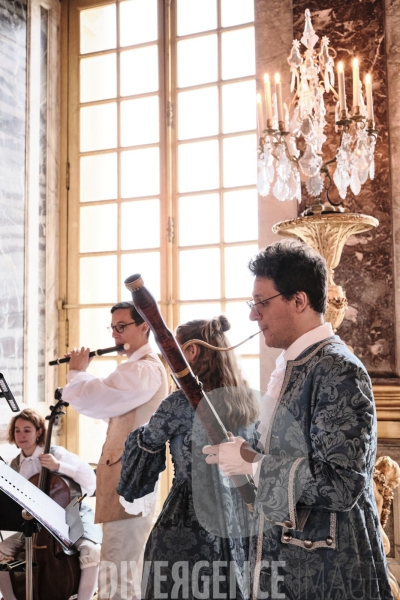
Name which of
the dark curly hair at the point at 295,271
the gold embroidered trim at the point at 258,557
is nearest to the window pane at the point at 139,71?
the dark curly hair at the point at 295,271

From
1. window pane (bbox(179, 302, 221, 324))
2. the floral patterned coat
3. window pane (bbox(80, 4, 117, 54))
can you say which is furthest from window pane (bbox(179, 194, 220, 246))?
the floral patterned coat

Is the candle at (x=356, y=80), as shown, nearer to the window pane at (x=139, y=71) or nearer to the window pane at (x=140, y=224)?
the window pane at (x=140, y=224)

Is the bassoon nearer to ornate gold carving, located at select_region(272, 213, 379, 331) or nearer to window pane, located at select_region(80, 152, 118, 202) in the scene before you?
ornate gold carving, located at select_region(272, 213, 379, 331)

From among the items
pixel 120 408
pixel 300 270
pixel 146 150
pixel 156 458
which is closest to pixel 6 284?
pixel 146 150

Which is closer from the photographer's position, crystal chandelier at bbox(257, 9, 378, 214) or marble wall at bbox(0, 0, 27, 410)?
crystal chandelier at bbox(257, 9, 378, 214)

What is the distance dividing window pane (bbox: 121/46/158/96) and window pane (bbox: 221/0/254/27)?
555mm

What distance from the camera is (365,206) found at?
3584 millimetres

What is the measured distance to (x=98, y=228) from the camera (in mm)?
4691

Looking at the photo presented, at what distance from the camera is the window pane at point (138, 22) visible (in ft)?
15.1

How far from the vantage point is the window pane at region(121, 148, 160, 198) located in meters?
4.52

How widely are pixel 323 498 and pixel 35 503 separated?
3.44 feet

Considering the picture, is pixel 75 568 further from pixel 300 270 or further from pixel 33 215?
pixel 33 215

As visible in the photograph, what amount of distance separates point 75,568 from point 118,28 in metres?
3.72

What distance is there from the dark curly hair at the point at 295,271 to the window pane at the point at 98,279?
3.06m
